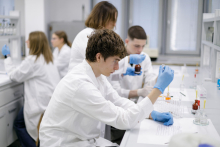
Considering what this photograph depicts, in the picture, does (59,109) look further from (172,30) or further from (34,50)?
(172,30)

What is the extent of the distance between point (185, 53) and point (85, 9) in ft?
7.11

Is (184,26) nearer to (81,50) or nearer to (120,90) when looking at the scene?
(120,90)

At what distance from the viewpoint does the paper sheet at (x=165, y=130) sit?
1.20m

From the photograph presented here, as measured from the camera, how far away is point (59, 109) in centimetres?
125

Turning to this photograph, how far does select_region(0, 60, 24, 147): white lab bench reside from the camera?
2330 millimetres

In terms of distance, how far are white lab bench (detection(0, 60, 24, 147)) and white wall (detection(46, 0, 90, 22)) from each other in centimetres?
259

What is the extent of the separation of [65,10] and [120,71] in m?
3.21

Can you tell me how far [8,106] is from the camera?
2.43 m

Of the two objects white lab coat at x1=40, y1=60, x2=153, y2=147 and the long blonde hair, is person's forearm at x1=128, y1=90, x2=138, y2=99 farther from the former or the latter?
the long blonde hair

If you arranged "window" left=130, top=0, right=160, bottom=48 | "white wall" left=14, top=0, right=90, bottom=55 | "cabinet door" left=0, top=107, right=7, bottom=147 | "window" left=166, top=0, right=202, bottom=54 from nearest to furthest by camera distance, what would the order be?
"cabinet door" left=0, top=107, right=7, bottom=147 < "window" left=166, top=0, right=202, bottom=54 < "white wall" left=14, top=0, right=90, bottom=55 < "window" left=130, top=0, right=160, bottom=48

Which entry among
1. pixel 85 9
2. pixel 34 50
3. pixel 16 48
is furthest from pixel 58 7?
pixel 34 50

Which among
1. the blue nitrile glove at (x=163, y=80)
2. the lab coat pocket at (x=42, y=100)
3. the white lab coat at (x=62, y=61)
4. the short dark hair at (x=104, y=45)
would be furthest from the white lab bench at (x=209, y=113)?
the white lab coat at (x=62, y=61)

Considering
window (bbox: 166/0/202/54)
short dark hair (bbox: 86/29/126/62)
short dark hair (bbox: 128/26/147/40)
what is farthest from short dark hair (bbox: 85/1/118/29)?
window (bbox: 166/0/202/54)

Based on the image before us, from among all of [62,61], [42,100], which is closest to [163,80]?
[42,100]
